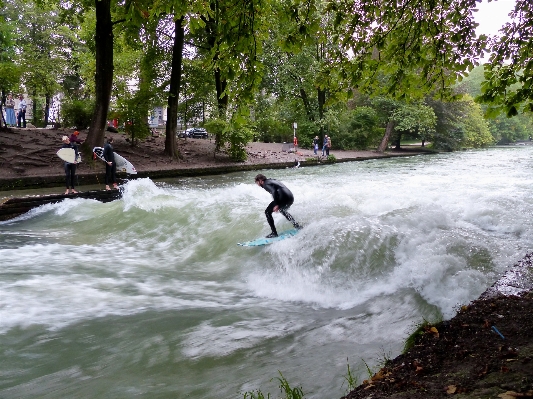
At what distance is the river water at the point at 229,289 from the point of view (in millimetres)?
4410

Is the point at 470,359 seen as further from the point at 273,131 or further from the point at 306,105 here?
the point at 273,131

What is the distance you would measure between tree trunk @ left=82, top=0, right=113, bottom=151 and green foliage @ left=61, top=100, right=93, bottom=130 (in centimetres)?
735

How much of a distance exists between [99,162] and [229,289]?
1386cm

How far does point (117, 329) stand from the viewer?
5383mm

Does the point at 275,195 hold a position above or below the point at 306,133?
below

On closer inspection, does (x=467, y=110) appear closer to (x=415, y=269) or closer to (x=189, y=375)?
(x=415, y=269)

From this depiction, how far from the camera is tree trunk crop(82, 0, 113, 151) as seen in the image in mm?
17906

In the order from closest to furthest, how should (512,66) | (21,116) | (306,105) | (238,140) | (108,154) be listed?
(512,66) → (108,154) → (238,140) → (21,116) → (306,105)

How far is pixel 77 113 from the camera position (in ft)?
83.0

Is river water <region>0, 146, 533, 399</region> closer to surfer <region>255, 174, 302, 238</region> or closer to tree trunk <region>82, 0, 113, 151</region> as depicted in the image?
surfer <region>255, 174, 302, 238</region>

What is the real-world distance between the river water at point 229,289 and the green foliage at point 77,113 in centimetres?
1461

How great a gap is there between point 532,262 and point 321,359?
3586 millimetres

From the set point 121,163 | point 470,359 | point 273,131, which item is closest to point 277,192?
point 470,359

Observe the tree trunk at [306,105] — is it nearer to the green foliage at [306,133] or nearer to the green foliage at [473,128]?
the green foliage at [306,133]
